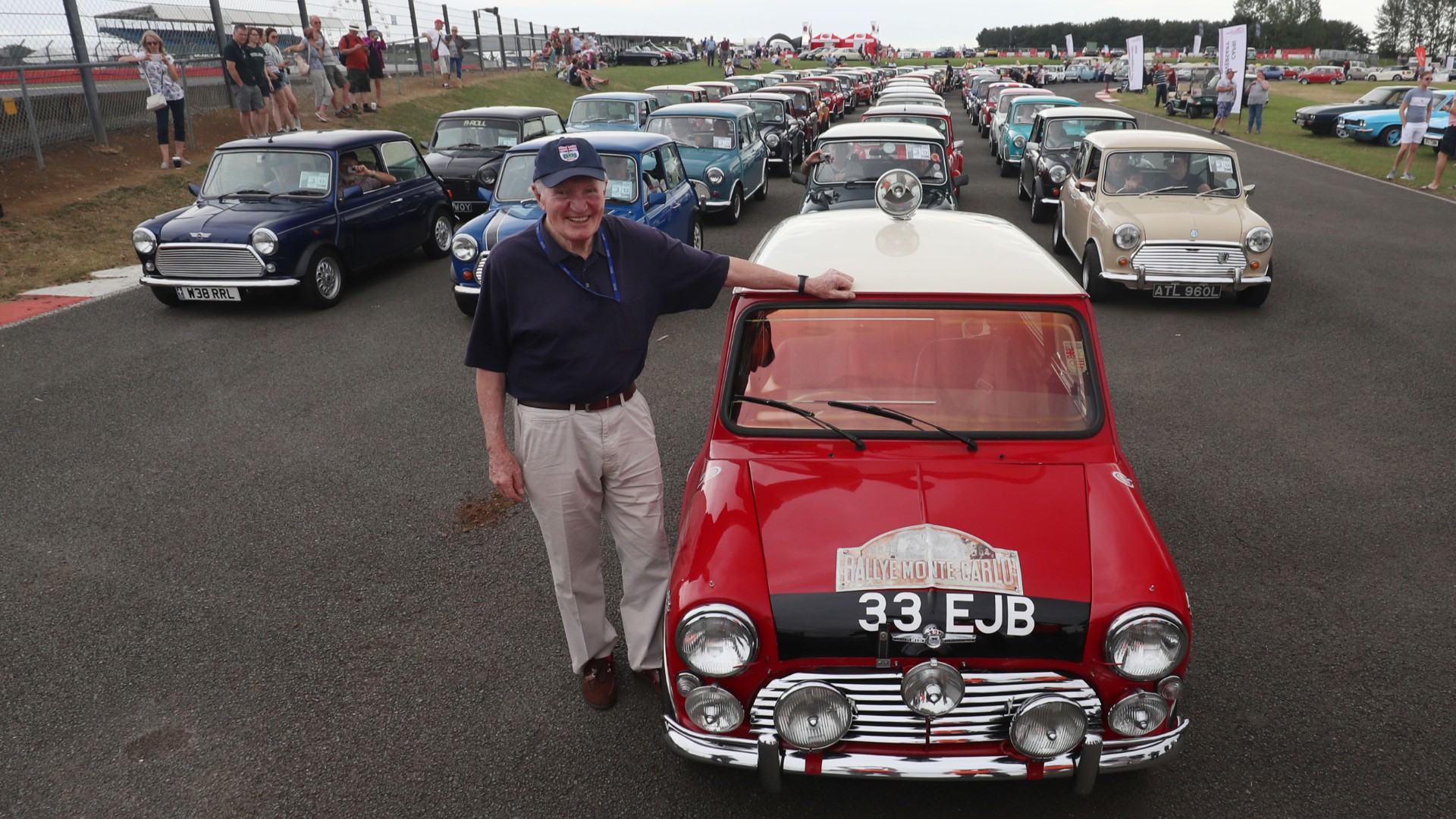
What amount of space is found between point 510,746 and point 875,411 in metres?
1.89

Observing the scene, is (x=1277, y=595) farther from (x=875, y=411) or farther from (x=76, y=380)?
(x=76, y=380)

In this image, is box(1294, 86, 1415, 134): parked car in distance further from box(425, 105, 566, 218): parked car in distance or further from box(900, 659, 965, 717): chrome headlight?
box(900, 659, 965, 717): chrome headlight

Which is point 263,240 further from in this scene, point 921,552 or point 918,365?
point 921,552

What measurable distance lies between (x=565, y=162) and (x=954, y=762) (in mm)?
2283

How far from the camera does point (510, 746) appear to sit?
137 inches

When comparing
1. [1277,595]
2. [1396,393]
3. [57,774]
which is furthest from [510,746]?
[1396,393]

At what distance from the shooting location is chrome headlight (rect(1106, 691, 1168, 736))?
2680mm

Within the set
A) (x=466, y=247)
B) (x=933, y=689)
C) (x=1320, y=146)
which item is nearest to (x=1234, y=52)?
(x=1320, y=146)

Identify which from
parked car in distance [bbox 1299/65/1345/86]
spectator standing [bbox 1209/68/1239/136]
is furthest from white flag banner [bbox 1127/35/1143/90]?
parked car in distance [bbox 1299/65/1345/86]

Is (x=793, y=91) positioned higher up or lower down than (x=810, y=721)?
higher up

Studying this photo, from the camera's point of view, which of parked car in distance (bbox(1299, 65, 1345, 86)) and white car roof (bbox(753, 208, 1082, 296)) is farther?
parked car in distance (bbox(1299, 65, 1345, 86))

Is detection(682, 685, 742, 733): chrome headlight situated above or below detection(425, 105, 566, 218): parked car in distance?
below

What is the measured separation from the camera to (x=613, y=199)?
32.7ft

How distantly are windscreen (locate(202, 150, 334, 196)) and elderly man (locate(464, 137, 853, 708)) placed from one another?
794 centimetres
